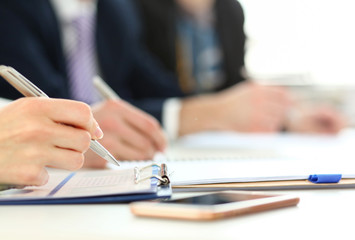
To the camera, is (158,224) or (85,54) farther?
(85,54)

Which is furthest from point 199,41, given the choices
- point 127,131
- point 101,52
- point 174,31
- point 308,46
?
point 127,131

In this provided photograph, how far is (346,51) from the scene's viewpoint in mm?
1677

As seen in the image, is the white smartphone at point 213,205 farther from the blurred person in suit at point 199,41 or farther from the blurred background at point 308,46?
the blurred background at point 308,46

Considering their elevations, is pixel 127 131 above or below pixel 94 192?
above

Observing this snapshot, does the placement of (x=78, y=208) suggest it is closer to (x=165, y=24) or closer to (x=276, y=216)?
(x=276, y=216)

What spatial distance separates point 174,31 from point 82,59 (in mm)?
631

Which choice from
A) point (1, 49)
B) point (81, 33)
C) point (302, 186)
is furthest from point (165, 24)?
point (302, 186)

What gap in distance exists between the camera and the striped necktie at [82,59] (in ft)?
3.53

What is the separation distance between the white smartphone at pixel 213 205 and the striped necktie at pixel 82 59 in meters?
0.75

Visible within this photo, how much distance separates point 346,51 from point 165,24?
27.5 inches

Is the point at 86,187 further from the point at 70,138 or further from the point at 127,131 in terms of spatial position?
the point at 127,131

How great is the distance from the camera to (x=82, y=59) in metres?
1.14

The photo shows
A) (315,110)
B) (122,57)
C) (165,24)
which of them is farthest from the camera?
(165,24)

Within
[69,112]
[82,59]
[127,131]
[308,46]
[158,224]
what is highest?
[308,46]
